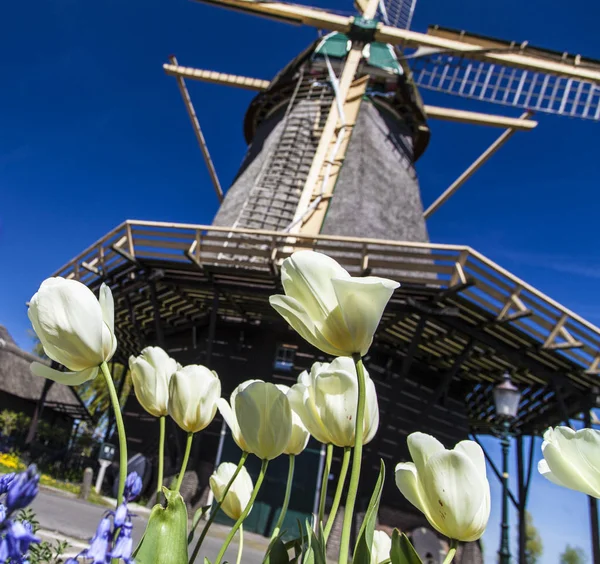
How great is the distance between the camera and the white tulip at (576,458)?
28.8 inches

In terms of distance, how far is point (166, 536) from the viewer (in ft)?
2.18

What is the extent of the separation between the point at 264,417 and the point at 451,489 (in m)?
0.31

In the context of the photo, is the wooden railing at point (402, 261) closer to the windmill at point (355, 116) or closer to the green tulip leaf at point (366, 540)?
the windmill at point (355, 116)

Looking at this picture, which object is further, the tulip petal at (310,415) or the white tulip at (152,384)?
the white tulip at (152,384)

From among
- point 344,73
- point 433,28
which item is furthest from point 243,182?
point 433,28

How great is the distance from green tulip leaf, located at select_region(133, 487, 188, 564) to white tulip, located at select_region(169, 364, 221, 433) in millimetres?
A: 296

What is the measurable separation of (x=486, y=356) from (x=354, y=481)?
9.67 m

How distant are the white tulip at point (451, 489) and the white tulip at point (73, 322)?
47 cm

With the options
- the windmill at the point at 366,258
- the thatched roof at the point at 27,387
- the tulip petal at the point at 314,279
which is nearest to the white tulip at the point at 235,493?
the tulip petal at the point at 314,279

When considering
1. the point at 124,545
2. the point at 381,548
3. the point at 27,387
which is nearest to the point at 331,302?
the point at 124,545

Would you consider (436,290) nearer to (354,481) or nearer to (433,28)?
(354,481)

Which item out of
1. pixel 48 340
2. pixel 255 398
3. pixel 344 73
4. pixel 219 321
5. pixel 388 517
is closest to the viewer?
pixel 48 340

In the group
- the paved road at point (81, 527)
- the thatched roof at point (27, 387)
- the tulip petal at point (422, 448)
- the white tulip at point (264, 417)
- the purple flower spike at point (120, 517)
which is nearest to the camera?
the purple flower spike at point (120, 517)

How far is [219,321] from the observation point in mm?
11203
